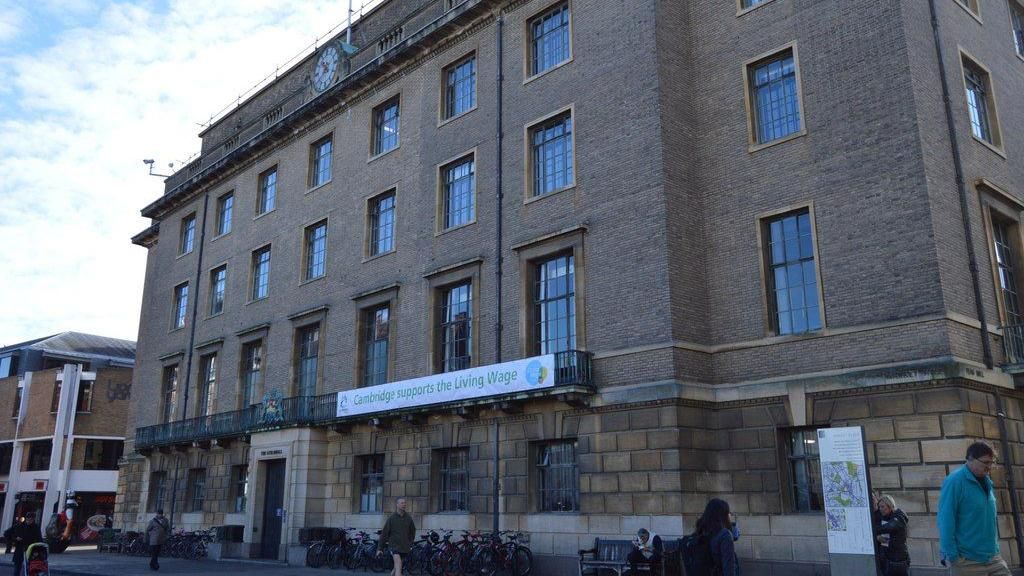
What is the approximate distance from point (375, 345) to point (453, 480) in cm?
575

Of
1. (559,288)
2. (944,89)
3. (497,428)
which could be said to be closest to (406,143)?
(559,288)

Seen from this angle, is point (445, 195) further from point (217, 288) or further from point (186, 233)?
point (186, 233)

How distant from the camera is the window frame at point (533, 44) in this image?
76.3 ft

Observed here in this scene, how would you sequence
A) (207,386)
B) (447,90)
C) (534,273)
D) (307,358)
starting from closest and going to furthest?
(534,273) → (447,90) → (307,358) → (207,386)

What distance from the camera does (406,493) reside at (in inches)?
972

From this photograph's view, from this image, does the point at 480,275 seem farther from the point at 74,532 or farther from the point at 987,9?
the point at 74,532

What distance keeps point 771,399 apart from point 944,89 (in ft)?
25.0

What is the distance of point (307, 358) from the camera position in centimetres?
3033

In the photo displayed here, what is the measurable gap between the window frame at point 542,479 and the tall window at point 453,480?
2.58 meters

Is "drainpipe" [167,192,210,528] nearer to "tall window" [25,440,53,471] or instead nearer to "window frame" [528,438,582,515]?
"window frame" [528,438,582,515]

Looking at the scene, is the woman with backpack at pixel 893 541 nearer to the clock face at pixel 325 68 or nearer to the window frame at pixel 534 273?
the window frame at pixel 534 273

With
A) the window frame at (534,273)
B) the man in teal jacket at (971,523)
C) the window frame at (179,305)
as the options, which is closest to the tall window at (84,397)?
the window frame at (179,305)

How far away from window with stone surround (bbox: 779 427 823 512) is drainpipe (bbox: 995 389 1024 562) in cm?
343

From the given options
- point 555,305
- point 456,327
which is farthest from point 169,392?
point 555,305
